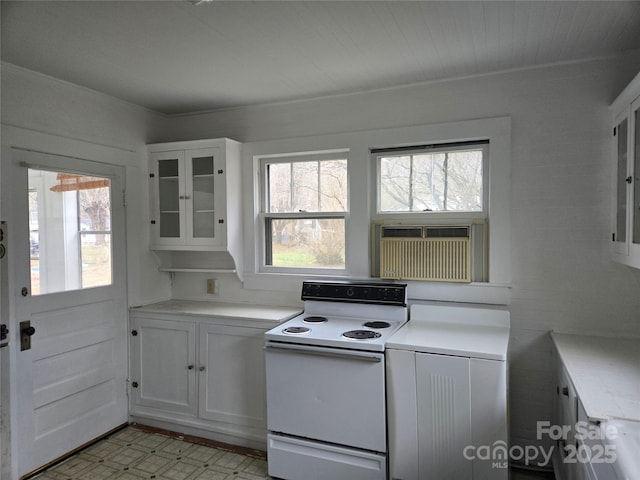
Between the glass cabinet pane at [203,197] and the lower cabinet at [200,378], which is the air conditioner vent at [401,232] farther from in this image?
the glass cabinet pane at [203,197]

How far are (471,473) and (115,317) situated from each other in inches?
99.8

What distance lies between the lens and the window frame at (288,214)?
3119 mm

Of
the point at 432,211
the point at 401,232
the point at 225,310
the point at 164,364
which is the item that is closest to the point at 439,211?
the point at 432,211

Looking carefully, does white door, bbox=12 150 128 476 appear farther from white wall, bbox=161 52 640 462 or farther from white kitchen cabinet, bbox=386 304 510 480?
white wall, bbox=161 52 640 462

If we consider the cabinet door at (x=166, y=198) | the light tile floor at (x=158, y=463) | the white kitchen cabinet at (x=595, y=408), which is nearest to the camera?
the white kitchen cabinet at (x=595, y=408)

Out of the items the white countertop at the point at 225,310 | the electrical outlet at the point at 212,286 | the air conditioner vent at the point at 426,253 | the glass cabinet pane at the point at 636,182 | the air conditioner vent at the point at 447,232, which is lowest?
the white countertop at the point at 225,310

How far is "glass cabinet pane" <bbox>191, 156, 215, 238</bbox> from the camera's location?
3.22 m

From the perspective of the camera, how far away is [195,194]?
3244 millimetres

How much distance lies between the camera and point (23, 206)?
8.20 ft

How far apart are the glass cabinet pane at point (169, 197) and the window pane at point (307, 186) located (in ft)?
2.33

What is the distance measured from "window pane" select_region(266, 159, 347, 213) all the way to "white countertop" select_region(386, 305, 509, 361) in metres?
0.98

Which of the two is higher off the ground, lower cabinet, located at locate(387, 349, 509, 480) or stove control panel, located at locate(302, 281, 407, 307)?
stove control panel, located at locate(302, 281, 407, 307)

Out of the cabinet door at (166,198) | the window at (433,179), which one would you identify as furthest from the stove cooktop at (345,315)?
the cabinet door at (166,198)

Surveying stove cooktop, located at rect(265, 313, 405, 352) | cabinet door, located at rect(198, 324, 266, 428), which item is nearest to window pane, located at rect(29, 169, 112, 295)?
cabinet door, located at rect(198, 324, 266, 428)
